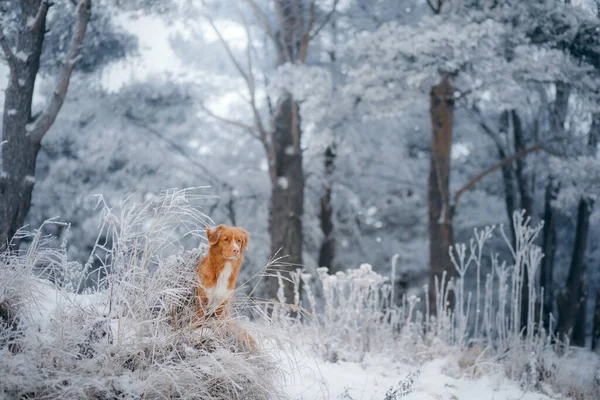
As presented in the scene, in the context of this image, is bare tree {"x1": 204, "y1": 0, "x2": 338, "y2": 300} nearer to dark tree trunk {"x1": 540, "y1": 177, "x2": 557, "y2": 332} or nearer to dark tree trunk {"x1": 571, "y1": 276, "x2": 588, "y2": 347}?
dark tree trunk {"x1": 540, "y1": 177, "x2": 557, "y2": 332}

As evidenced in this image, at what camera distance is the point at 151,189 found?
26.3ft

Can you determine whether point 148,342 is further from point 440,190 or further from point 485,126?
point 485,126

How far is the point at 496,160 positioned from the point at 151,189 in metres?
6.04

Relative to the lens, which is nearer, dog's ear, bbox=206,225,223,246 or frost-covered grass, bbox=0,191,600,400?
frost-covered grass, bbox=0,191,600,400

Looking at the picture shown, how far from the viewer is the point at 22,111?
418cm

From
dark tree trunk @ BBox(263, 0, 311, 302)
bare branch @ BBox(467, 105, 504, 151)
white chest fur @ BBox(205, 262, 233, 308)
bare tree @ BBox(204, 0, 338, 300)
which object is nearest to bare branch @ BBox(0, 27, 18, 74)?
bare tree @ BBox(204, 0, 338, 300)

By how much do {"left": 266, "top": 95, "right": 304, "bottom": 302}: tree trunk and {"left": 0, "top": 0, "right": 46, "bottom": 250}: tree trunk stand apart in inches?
117

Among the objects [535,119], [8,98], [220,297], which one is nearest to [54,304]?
[220,297]

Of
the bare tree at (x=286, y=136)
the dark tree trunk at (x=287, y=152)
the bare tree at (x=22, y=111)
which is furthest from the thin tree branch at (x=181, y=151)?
the bare tree at (x=22, y=111)

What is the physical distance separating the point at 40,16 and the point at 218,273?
→ 3.35 meters

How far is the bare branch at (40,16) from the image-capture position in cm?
427

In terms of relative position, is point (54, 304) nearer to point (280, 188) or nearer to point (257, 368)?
point (257, 368)

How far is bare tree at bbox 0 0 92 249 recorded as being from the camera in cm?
409

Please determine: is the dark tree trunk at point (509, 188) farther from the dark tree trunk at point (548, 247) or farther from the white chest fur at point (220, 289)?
the white chest fur at point (220, 289)
